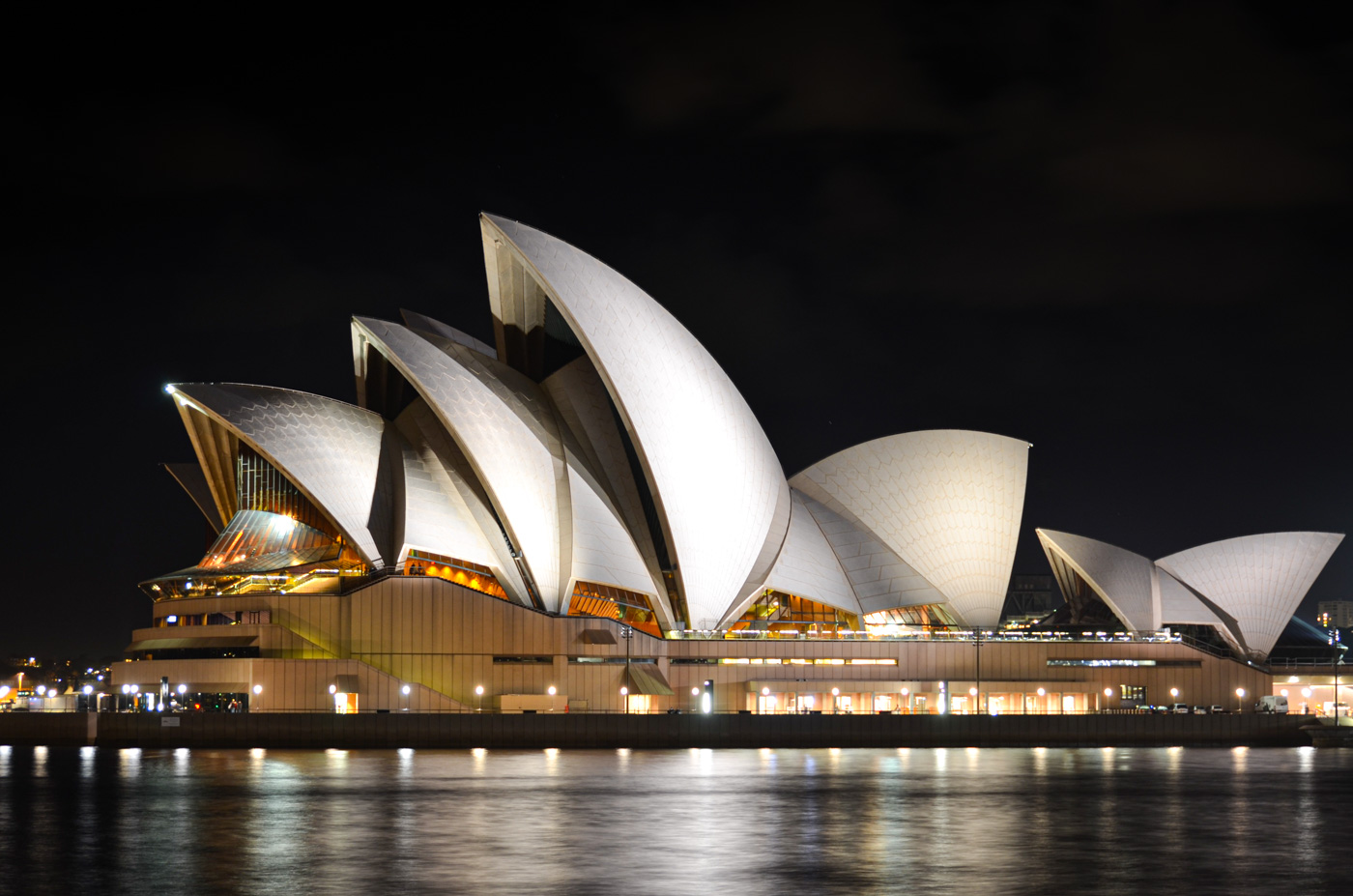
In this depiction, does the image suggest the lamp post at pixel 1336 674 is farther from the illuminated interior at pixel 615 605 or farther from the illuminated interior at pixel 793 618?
the illuminated interior at pixel 615 605

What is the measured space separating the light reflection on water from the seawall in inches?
343

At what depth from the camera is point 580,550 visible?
2178 inches

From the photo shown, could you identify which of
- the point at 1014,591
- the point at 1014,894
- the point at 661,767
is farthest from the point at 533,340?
the point at 1014,591

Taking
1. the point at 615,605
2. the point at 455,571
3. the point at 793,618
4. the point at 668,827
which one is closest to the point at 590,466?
the point at 615,605

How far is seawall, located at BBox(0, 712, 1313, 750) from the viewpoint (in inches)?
1954

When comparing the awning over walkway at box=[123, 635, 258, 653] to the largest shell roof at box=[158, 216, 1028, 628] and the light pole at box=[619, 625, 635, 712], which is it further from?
the light pole at box=[619, 625, 635, 712]

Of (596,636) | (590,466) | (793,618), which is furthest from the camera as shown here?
(793,618)

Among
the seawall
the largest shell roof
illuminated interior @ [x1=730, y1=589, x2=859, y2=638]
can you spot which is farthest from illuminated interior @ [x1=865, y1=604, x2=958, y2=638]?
the seawall

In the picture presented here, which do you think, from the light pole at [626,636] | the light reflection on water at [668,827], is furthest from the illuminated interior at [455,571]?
the light reflection on water at [668,827]

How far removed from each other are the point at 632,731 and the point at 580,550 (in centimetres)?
788

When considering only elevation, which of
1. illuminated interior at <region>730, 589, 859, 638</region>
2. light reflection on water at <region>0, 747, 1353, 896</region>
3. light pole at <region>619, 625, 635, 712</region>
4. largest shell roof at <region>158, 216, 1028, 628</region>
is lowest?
light reflection on water at <region>0, 747, 1353, 896</region>

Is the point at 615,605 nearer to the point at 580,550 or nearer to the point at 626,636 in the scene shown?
the point at 626,636

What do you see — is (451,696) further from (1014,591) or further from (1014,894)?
(1014,591)

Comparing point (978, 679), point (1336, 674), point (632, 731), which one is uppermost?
point (978, 679)
